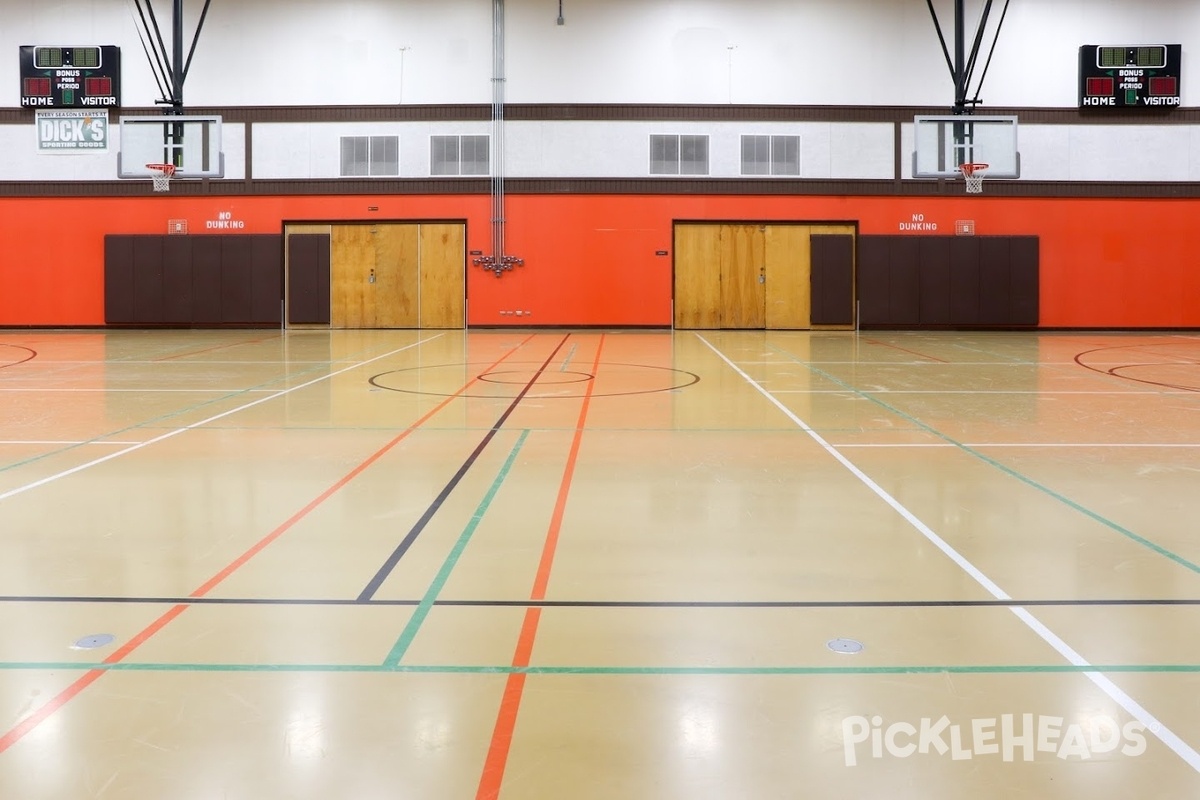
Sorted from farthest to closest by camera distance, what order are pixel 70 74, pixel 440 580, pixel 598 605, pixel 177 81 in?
pixel 70 74 → pixel 177 81 → pixel 440 580 → pixel 598 605

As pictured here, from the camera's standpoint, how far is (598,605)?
5.37m

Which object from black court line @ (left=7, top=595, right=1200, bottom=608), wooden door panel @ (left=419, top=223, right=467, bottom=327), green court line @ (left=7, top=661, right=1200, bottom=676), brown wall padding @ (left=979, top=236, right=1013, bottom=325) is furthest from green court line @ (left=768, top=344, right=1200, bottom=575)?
wooden door panel @ (left=419, top=223, right=467, bottom=327)

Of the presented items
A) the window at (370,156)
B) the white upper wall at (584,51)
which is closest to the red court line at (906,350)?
the white upper wall at (584,51)

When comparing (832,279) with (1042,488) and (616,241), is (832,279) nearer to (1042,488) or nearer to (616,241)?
(616,241)

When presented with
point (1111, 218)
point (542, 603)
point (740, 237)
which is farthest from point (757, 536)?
point (1111, 218)

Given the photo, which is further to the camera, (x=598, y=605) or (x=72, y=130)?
(x=72, y=130)

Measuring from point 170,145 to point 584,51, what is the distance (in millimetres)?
10896

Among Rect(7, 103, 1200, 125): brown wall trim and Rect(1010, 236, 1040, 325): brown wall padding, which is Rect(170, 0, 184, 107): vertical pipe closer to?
Rect(7, 103, 1200, 125): brown wall trim

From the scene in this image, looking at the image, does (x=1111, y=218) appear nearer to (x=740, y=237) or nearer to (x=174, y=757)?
(x=740, y=237)

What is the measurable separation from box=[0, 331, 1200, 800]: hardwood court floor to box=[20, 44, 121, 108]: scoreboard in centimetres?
1957

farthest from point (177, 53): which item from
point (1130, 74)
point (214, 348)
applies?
point (1130, 74)

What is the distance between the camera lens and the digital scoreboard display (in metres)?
28.4

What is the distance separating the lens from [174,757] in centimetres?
364

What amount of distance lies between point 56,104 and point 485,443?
24493mm
